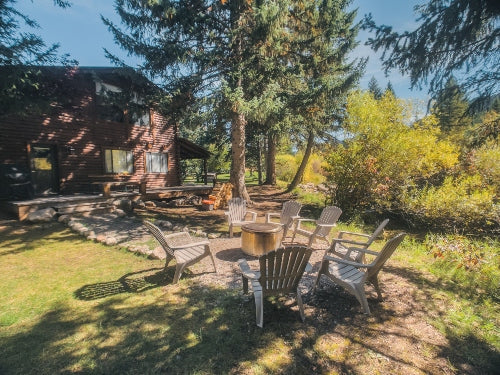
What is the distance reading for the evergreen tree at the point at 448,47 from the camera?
151 inches

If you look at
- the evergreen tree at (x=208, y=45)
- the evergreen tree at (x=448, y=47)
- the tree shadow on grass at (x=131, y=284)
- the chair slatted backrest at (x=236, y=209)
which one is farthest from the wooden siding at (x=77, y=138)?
the evergreen tree at (x=448, y=47)

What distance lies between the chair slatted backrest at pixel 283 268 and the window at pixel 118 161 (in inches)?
491

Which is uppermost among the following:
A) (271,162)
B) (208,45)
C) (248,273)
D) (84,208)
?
(208,45)

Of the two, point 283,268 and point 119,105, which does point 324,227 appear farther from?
point 119,105

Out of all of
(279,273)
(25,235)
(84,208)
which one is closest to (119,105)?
(84,208)

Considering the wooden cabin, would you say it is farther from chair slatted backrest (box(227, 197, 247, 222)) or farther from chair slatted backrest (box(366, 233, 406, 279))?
chair slatted backrest (box(366, 233, 406, 279))

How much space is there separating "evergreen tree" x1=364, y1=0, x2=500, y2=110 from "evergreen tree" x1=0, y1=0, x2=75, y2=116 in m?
9.19

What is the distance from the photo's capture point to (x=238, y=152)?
33.3ft

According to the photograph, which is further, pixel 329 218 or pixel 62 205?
pixel 62 205

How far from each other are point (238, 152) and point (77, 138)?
7979mm

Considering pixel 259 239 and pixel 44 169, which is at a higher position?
pixel 44 169

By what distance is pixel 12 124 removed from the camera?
9711 millimetres

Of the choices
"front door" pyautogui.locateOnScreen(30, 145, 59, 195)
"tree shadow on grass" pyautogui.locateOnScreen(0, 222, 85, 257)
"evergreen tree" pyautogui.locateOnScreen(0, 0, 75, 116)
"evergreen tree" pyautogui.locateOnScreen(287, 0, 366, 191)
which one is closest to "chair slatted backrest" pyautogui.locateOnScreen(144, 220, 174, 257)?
"tree shadow on grass" pyautogui.locateOnScreen(0, 222, 85, 257)

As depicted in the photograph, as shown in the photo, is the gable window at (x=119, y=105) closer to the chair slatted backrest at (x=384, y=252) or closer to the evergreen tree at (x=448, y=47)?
the evergreen tree at (x=448, y=47)
